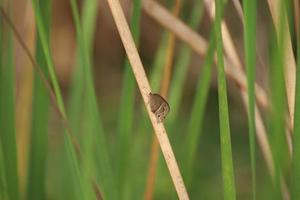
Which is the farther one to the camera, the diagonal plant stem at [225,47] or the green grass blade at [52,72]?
the diagonal plant stem at [225,47]

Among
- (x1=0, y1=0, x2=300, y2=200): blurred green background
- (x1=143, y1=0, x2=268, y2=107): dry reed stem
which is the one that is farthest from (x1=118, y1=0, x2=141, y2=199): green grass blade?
(x1=143, y1=0, x2=268, y2=107): dry reed stem

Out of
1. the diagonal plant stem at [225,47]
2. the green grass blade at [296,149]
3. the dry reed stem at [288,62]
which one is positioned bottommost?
the green grass blade at [296,149]

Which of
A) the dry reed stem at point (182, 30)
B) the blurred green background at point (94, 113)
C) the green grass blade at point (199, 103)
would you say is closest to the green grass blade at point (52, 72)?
the blurred green background at point (94, 113)

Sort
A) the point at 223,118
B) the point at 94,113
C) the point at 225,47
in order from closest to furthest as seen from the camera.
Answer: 1. the point at 223,118
2. the point at 94,113
3. the point at 225,47

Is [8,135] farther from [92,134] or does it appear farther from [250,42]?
[250,42]

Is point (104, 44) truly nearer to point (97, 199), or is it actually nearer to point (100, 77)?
point (100, 77)

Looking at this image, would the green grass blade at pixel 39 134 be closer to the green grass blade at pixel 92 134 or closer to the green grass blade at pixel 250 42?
the green grass blade at pixel 92 134

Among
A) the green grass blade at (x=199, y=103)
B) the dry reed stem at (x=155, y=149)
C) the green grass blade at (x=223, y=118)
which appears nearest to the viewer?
the green grass blade at (x=223, y=118)

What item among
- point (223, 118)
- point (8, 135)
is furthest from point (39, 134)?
point (223, 118)

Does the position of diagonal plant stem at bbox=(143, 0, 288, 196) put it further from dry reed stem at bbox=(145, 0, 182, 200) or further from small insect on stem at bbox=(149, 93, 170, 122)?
small insect on stem at bbox=(149, 93, 170, 122)
